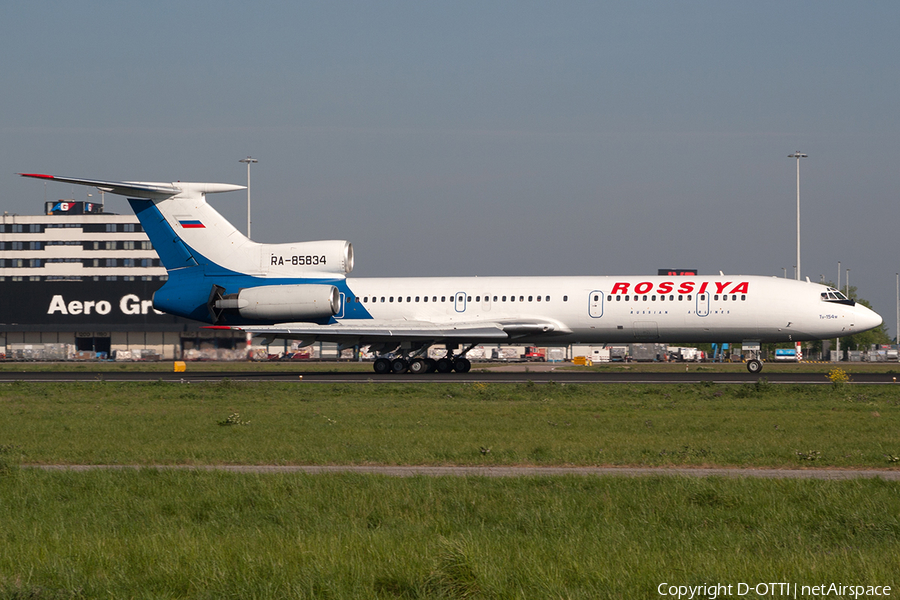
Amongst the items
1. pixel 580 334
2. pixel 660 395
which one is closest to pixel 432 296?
pixel 580 334

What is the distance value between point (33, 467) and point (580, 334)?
30175 mm

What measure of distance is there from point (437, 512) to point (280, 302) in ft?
104

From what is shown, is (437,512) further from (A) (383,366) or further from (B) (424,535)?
(A) (383,366)

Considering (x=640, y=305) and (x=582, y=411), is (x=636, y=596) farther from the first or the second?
(x=640, y=305)

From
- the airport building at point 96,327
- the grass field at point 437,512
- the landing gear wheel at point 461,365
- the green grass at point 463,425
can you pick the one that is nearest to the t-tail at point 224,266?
the landing gear wheel at point 461,365

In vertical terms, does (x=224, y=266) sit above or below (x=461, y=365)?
above

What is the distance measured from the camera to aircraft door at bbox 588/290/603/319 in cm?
4100

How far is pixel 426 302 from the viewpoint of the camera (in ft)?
143

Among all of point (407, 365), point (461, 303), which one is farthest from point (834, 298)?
point (407, 365)

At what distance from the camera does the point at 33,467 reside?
47.8 ft

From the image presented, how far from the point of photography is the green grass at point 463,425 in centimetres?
1561

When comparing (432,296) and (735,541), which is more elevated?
(432,296)

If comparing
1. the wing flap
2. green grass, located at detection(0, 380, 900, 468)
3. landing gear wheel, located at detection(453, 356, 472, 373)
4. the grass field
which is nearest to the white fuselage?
the wing flap

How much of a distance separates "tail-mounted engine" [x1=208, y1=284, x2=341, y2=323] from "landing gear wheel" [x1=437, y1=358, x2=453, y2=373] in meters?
6.05
